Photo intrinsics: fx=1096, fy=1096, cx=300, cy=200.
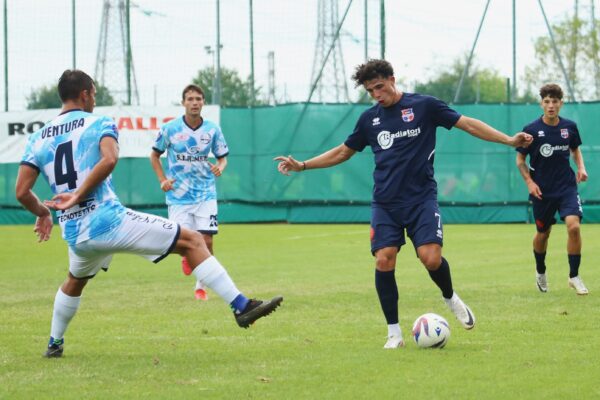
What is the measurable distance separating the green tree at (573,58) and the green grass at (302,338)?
18.3 m

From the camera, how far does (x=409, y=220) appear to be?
802cm

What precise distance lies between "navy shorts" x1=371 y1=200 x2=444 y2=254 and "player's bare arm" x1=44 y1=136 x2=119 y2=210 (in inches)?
83.6

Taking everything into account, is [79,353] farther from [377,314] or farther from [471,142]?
[471,142]

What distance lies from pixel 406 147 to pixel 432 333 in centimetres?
142

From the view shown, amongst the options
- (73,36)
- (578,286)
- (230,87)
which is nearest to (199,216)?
(578,286)

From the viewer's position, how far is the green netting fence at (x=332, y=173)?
86.7 feet

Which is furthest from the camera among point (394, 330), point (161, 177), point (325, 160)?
point (161, 177)

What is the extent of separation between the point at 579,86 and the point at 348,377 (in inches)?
1091

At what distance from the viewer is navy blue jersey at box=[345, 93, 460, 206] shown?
8.06 meters

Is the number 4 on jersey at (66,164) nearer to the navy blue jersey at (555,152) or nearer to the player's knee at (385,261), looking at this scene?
the player's knee at (385,261)

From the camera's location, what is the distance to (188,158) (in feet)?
40.7

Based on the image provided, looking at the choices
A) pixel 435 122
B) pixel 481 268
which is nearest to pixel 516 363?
pixel 435 122

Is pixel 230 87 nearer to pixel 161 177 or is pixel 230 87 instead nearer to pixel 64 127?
pixel 161 177

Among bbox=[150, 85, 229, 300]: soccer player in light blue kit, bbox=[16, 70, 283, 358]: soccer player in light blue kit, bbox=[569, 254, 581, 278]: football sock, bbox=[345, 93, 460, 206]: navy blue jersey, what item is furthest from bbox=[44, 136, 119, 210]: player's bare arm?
bbox=[569, 254, 581, 278]: football sock
